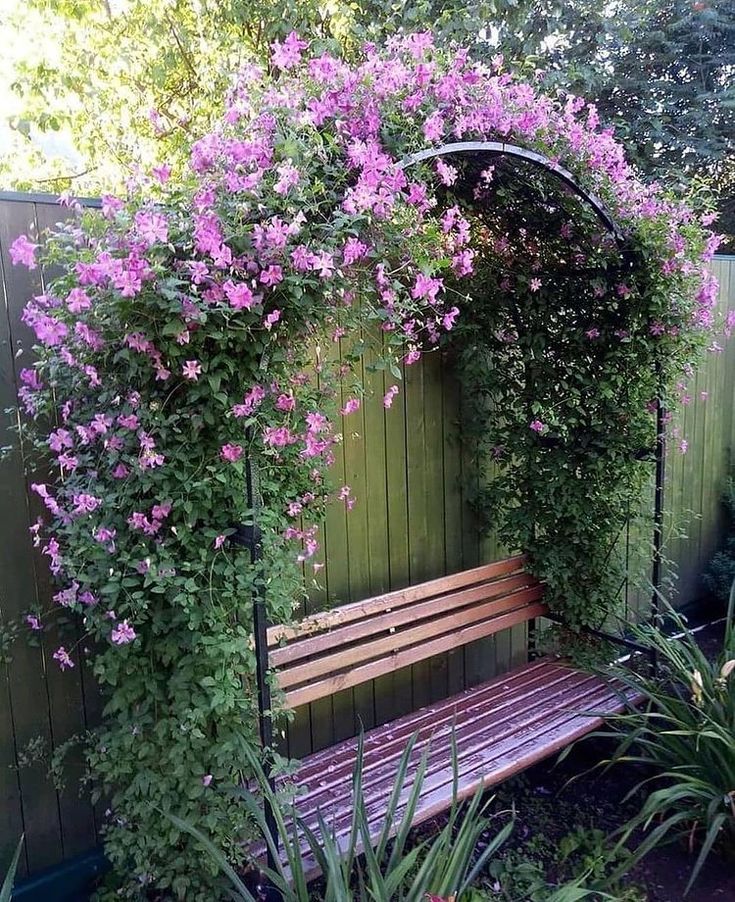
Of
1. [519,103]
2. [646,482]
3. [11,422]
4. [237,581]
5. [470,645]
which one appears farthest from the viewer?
[470,645]

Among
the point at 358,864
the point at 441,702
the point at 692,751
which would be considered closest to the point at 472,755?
the point at 441,702

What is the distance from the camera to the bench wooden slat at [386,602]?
7.07 ft

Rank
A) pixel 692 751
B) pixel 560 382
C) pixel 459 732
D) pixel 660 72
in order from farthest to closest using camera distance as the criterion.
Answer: pixel 660 72
pixel 560 382
pixel 459 732
pixel 692 751

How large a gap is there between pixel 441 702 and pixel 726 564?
2.37 m

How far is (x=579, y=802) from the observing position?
2693mm

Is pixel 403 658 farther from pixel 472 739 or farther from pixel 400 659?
pixel 472 739

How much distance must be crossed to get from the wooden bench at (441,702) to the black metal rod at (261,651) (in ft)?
0.57

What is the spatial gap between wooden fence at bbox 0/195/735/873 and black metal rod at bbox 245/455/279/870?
626 mm

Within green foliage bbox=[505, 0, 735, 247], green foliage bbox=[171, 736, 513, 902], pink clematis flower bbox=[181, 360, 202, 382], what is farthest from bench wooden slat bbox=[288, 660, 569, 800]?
green foliage bbox=[505, 0, 735, 247]

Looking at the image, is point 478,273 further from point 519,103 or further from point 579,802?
point 579,802

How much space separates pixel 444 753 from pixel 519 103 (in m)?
1.97

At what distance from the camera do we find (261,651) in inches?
71.2

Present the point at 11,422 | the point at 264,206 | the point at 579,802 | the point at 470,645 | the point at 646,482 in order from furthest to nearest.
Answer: the point at 470,645 < the point at 646,482 < the point at 579,802 < the point at 11,422 < the point at 264,206

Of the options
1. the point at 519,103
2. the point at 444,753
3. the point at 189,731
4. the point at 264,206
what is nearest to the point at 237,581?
the point at 189,731
